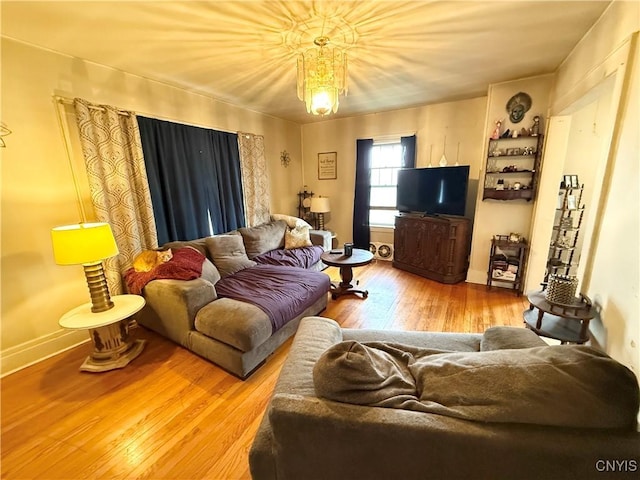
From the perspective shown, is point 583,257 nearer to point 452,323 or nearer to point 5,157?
point 452,323

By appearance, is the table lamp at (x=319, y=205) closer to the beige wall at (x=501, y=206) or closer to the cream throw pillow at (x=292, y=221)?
the cream throw pillow at (x=292, y=221)

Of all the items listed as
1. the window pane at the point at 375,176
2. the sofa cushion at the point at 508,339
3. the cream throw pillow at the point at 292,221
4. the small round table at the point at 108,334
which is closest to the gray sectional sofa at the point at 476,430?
the sofa cushion at the point at 508,339

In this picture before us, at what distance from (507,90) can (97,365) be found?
492cm

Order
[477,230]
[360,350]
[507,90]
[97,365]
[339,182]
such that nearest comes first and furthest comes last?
1. [360,350]
2. [97,365]
3. [507,90]
4. [477,230]
5. [339,182]

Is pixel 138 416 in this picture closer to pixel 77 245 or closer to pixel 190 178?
pixel 77 245

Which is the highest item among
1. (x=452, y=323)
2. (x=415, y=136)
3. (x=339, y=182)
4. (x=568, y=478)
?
(x=415, y=136)

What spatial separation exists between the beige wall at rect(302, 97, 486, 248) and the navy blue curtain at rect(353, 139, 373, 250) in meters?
0.15

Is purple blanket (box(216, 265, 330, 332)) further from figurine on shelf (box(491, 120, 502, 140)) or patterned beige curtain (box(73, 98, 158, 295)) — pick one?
figurine on shelf (box(491, 120, 502, 140))

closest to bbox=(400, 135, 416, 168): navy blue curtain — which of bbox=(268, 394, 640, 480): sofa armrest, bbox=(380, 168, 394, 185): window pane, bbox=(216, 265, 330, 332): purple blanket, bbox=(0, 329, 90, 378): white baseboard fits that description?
bbox=(380, 168, 394, 185): window pane

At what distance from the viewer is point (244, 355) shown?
6.28 ft

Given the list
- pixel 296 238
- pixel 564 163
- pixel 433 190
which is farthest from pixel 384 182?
pixel 564 163

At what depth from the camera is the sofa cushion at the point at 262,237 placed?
360 centimetres

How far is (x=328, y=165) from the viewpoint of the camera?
4.94 meters

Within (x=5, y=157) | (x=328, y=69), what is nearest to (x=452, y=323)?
(x=328, y=69)
